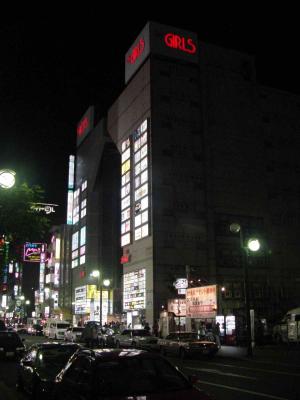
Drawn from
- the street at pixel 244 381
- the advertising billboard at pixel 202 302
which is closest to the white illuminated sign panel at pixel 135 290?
the advertising billboard at pixel 202 302

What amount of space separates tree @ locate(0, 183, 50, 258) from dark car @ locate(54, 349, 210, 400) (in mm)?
10495

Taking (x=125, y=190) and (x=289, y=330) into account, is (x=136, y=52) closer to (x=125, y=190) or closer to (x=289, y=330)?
(x=125, y=190)

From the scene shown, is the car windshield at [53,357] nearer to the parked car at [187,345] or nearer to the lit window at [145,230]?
the parked car at [187,345]

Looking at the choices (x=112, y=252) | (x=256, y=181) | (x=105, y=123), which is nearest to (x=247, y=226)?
(x=256, y=181)

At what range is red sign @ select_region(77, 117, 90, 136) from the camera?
94275 mm

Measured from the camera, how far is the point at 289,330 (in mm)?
36156

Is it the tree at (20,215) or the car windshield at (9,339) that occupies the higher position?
the tree at (20,215)

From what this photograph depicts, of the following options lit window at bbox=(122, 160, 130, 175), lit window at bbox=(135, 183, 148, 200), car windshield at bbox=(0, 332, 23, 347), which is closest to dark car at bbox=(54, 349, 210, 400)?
car windshield at bbox=(0, 332, 23, 347)

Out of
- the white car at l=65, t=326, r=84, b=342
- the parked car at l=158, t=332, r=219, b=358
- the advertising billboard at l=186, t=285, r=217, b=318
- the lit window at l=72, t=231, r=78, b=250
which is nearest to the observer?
the parked car at l=158, t=332, r=219, b=358

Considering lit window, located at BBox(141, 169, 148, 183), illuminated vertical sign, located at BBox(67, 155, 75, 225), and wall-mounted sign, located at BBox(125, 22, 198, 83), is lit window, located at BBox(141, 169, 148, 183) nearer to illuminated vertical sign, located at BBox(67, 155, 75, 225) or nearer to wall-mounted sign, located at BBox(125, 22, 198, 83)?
wall-mounted sign, located at BBox(125, 22, 198, 83)

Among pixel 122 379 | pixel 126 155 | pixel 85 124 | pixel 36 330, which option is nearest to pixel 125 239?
pixel 126 155

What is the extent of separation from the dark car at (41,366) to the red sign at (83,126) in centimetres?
8237

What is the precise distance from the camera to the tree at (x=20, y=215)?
57.0ft

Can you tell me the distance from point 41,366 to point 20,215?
6987mm
